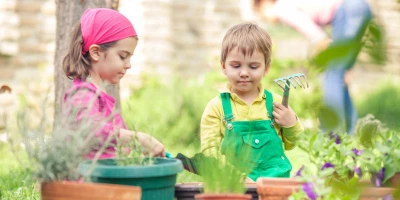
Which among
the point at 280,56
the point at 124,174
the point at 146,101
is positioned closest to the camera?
the point at 124,174

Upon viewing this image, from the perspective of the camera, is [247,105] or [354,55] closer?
[354,55]

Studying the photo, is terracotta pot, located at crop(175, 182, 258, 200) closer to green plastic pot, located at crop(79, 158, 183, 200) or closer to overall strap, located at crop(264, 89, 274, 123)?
green plastic pot, located at crop(79, 158, 183, 200)

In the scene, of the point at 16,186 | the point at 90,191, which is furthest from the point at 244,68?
the point at 16,186

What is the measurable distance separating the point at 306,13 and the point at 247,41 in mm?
5113

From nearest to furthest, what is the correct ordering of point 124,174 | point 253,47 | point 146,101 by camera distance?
point 124,174 < point 253,47 < point 146,101

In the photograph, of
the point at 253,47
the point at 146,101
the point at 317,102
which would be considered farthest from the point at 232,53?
the point at 146,101

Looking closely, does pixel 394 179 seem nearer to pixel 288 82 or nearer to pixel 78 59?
pixel 288 82

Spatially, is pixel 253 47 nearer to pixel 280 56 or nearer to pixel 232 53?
pixel 232 53

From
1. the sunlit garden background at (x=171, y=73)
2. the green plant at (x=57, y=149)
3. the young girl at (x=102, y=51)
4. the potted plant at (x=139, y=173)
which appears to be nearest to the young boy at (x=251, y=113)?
the young girl at (x=102, y=51)

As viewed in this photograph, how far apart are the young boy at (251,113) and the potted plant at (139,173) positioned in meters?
0.93

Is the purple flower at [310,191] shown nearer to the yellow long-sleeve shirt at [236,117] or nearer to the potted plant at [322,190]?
the potted plant at [322,190]

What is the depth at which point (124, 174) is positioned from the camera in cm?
223

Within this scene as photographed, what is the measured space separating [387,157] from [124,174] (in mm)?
927

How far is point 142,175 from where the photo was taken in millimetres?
2225
